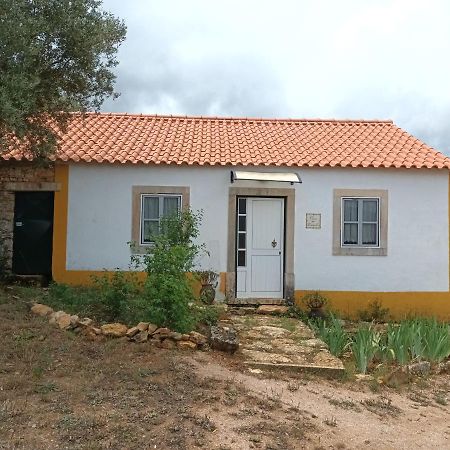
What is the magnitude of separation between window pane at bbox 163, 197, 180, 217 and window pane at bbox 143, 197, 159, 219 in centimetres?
17

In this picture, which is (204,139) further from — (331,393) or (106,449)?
(106,449)

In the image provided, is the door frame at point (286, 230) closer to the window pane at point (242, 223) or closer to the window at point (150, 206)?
the window pane at point (242, 223)

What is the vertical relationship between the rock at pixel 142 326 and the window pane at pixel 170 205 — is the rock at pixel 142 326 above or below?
below

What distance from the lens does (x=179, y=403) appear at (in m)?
5.18

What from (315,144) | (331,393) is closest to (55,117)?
(315,144)

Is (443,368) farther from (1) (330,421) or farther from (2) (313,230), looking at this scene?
(2) (313,230)

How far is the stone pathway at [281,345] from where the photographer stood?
22.7ft

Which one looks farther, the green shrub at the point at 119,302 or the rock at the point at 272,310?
the rock at the point at 272,310

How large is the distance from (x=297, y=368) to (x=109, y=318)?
304 cm

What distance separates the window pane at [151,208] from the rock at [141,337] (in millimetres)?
4471

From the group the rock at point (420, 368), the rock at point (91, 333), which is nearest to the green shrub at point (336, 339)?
→ the rock at point (420, 368)

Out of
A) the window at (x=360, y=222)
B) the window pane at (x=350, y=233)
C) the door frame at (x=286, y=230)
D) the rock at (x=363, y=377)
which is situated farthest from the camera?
the window pane at (x=350, y=233)

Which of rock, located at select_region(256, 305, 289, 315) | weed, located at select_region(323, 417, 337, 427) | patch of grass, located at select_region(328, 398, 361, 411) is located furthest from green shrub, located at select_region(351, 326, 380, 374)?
rock, located at select_region(256, 305, 289, 315)

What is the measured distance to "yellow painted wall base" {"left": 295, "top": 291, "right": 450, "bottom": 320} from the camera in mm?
11062
